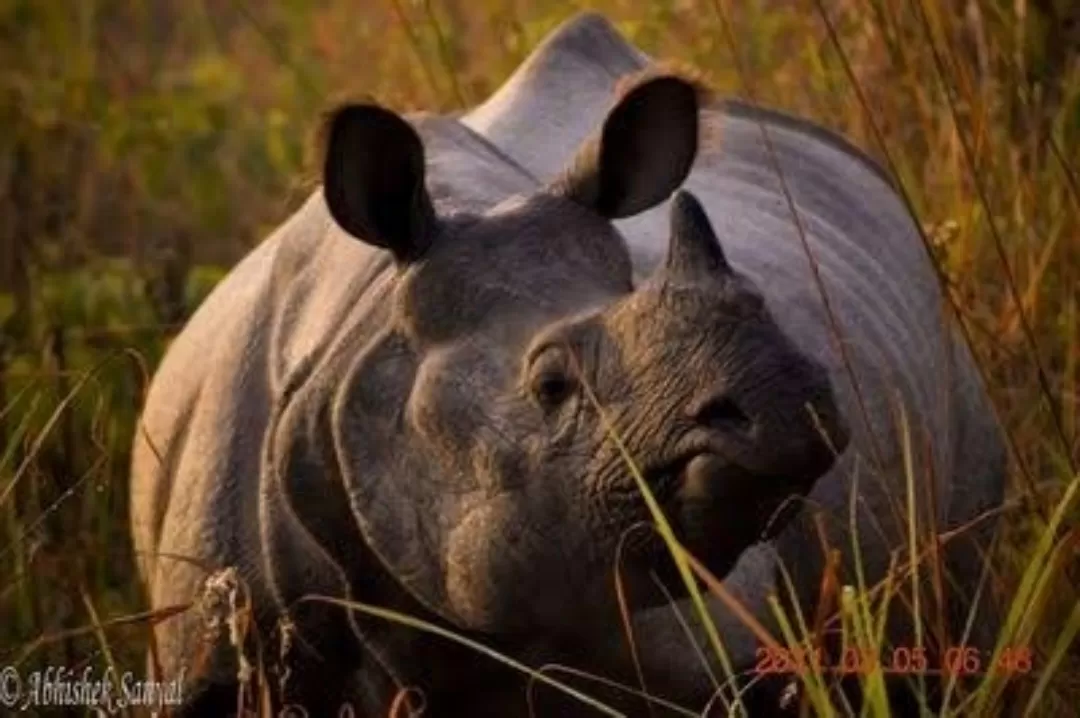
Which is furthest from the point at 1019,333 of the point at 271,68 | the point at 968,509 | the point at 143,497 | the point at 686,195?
the point at 271,68

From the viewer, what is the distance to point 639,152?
4.76m

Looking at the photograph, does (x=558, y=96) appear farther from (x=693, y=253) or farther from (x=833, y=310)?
(x=693, y=253)

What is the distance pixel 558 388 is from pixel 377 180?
490 millimetres

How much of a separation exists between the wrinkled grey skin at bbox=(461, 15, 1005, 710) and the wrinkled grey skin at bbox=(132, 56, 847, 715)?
0.24 metres

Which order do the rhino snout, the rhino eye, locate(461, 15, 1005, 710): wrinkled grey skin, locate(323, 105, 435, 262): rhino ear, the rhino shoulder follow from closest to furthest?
the rhino snout
the rhino eye
locate(323, 105, 435, 262): rhino ear
locate(461, 15, 1005, 710): wrinkled grey skin
the rhino shoulder

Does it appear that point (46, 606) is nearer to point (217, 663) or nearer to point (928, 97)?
point (217, 663)

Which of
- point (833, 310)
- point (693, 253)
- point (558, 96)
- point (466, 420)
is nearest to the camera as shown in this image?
point (693, 253)

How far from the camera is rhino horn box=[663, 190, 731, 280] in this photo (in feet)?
13.6

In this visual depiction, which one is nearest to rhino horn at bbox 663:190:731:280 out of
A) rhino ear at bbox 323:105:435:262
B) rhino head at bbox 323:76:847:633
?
rhino head at bbox 323:76:847:633

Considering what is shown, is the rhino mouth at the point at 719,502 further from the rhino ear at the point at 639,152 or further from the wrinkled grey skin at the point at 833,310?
the rhino ear at the point at 639,152

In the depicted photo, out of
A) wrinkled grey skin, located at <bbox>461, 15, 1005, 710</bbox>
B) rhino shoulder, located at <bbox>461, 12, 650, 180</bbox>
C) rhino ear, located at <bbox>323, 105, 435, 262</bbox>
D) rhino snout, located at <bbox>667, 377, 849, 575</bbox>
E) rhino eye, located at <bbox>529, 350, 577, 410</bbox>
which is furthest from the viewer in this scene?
rhino shoulder, located at <bbox>461, 12, 650, 180</bbox>

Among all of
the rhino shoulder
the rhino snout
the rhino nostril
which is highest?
the rhino nostril

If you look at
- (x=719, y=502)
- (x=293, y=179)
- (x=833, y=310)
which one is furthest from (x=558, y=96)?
(x=719, y=502)
